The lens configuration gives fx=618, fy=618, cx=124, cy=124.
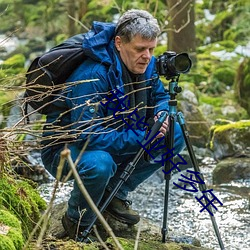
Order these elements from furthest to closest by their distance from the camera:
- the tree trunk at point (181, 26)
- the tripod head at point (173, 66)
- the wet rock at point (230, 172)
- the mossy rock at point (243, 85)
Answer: the tree trunk at point (181, 26), the mossy rock at point (243, 85), the wet rock at point (230, 172), the tripod head at point (173, 66)

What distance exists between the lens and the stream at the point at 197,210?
4.67 m

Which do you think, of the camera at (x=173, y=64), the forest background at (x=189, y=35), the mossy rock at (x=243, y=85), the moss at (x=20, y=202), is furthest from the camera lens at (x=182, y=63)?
the mossy rock at (x=243, y=85)

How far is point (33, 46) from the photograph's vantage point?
591 inches

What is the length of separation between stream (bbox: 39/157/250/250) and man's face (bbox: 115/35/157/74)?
3.72 feet

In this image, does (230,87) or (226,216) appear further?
(230,87)

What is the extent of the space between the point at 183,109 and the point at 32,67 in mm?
4686

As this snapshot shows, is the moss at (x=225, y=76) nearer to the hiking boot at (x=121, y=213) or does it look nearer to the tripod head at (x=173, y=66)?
the hiking boot at (x=121, y=213)

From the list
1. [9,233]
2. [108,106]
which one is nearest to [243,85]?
[108,106]

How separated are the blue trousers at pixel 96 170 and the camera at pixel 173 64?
1.29 feet

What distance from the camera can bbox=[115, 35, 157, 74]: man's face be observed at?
11.4 ft

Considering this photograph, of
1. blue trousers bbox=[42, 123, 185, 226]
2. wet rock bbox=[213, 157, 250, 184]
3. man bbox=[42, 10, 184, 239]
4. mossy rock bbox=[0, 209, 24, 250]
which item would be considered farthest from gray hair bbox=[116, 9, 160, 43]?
wet rock bbox=[213, 157, 250, 184]

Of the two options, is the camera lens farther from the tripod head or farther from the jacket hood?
the jacket hood

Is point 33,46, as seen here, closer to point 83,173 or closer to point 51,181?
point 51,181

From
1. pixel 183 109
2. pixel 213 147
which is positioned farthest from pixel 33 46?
pixel 213 147
